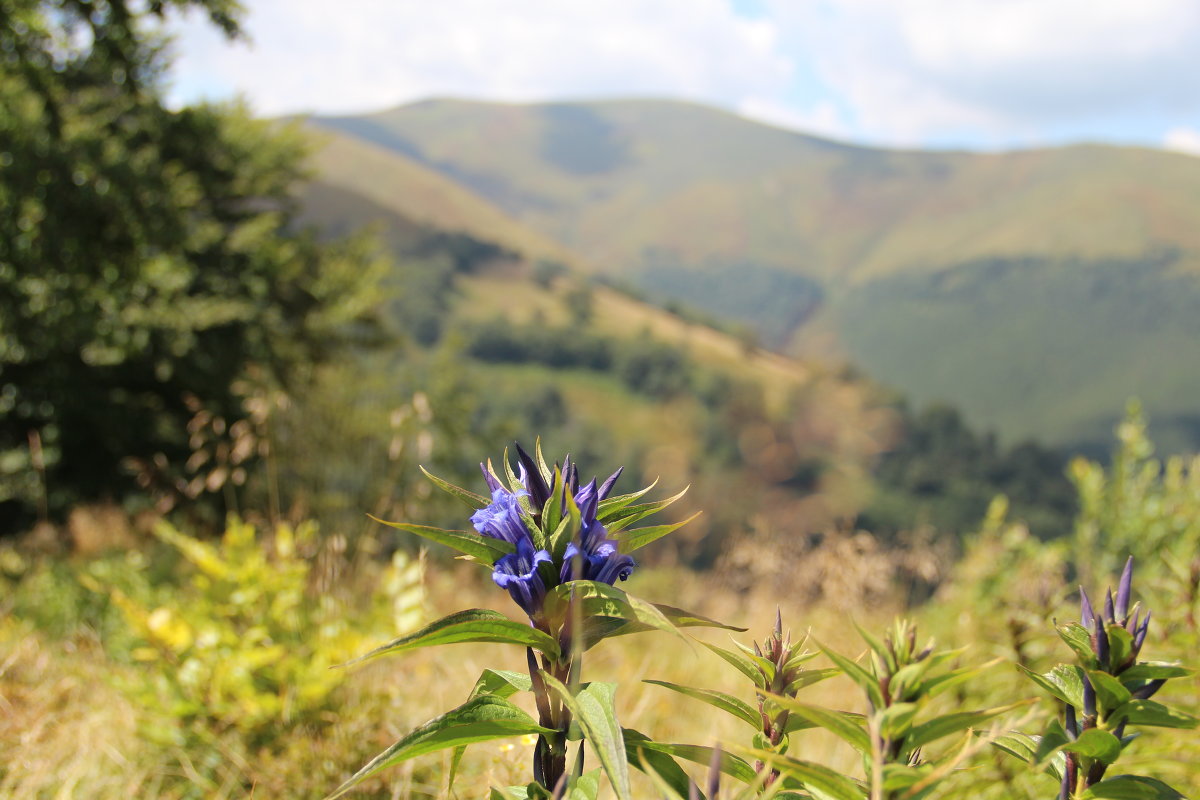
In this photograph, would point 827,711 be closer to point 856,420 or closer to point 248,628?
point 248,628

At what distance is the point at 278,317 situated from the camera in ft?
45.8

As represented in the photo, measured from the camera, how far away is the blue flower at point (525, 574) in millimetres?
1057

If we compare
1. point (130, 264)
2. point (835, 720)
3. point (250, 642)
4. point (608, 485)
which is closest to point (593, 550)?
point (608, 485)

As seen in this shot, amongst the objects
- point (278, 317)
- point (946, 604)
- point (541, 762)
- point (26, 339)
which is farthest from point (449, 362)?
point (541, 762)

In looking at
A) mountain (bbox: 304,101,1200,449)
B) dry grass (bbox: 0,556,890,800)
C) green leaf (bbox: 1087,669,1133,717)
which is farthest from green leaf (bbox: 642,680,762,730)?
mountain (bbox: 304,101,1200,449)

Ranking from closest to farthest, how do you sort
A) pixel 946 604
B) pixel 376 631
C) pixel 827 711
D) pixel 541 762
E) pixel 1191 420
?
pixel 827 711 < pixel 541 762 < pixel 376 631 < pixel 946 604 < pixel 1191 420

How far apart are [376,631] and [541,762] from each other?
7.91 ft

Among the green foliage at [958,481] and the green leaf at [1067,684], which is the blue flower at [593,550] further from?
the green foliage at [958,481]

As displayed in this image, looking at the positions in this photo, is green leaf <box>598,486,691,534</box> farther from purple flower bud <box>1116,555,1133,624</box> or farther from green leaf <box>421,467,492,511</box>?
purple flower bud <box>1116,555,1133,624</box>

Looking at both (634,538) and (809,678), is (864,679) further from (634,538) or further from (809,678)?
(634,538)

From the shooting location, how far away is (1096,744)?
967 mm

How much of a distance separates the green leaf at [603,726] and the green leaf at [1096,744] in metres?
0.52

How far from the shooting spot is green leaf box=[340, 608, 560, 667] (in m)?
0.94

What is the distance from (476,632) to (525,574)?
0.11 meters
